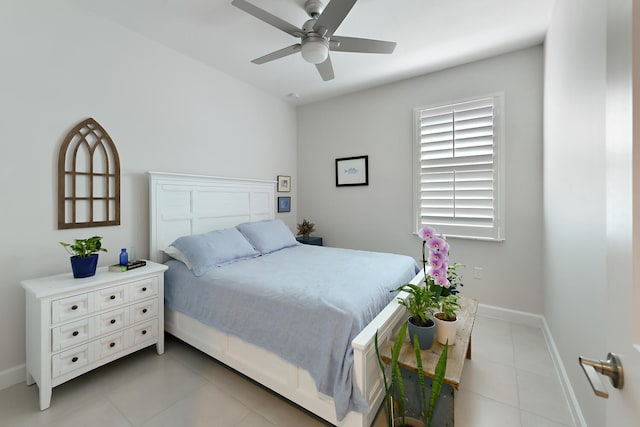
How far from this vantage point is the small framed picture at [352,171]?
3703mm

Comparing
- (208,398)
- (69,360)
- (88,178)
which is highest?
(88,178)

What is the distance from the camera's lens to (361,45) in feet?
6.73

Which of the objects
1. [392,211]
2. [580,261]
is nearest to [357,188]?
[392,211]

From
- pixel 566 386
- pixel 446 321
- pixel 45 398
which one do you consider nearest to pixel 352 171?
pixel 446 321

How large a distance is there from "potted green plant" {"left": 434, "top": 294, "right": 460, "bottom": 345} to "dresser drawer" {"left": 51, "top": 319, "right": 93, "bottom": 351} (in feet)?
7.48

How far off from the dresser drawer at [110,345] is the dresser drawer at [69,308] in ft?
0.85

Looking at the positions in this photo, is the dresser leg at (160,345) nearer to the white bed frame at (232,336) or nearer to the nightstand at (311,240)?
the white bed frame at (232,336)

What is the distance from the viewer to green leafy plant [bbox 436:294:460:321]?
1596 millimetres

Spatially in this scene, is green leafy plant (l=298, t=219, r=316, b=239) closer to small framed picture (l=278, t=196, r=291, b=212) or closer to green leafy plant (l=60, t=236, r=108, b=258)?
small framed picture (l=278, t=196, r=291, b=212)

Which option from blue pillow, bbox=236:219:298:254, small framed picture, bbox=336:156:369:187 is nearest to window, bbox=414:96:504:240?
small framed picture, bbox=336:156:369:187

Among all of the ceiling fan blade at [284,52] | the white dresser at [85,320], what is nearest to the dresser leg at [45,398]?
the white dresser at [85,320]

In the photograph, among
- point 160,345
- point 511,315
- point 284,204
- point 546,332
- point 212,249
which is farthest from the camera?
point 284,204

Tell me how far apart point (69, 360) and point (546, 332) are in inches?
150

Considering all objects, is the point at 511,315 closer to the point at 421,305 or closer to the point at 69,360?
the point at 421,305
